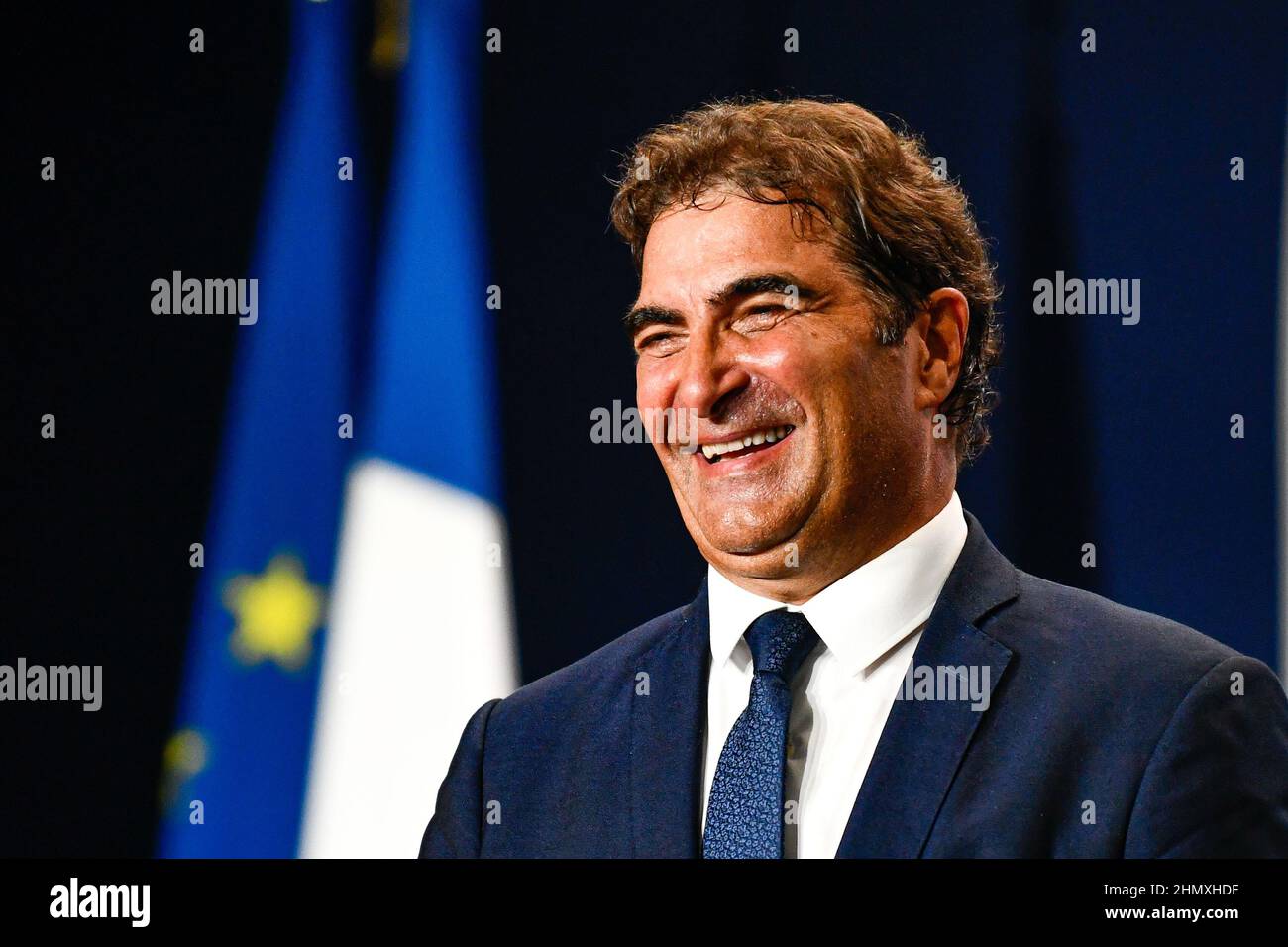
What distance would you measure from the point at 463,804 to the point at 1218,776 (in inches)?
50.1

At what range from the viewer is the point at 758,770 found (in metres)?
2.22

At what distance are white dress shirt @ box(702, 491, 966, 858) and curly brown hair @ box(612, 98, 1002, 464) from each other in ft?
1.15

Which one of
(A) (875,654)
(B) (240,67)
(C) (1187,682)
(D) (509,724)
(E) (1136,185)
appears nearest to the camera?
(C) (1187,682)

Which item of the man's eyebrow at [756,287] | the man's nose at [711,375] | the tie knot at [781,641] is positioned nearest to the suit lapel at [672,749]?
the tie knot at [781,641]

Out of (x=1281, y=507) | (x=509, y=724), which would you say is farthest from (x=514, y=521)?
(x=1281, y=507)

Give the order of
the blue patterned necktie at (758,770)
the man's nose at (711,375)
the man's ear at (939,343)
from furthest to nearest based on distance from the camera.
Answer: the man's ear at (939,343), the man's nose at (711,375), the blue patterned necktie at (758,770)

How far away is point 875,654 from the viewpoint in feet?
7.49

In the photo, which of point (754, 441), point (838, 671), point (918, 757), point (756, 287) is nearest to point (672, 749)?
point (838, 671)

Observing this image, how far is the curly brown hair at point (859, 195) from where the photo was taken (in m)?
2.37

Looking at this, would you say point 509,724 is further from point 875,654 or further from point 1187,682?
point 1187,682

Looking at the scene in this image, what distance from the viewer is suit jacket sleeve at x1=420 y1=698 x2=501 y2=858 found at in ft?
8.20

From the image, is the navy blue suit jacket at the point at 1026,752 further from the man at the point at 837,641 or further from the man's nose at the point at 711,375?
the man's nose at the point at 711,375
